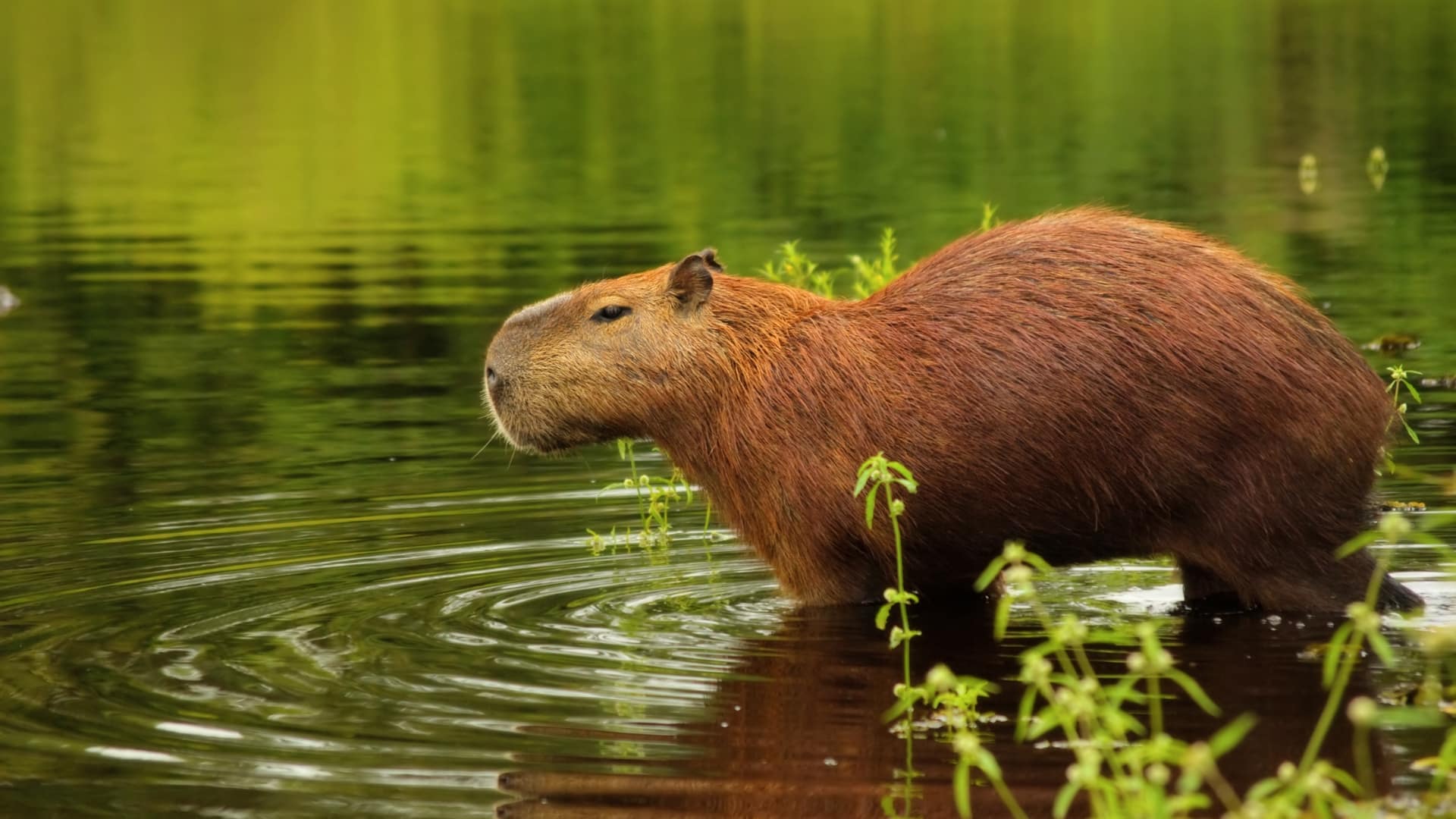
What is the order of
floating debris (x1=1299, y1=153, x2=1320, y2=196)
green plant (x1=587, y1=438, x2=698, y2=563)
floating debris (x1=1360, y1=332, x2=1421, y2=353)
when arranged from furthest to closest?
floating debris (x1=1299, y1=153, x2=1320, y2=196), floating debris (x1=1360, y1=332, x2=1421, y2=353), green plant (x1=587, y1=438, x2=698, y2=563)

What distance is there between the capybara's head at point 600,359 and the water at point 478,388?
629mm

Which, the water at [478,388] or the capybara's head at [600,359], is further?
the capybara's head at [600,359]

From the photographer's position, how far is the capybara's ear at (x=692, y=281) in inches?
298

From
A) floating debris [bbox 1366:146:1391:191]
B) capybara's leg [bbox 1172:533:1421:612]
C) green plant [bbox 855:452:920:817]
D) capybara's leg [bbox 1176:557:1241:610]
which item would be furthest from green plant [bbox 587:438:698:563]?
floating debris [bbox 1366:146:1391:191]

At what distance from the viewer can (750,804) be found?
5.39m

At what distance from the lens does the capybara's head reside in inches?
299

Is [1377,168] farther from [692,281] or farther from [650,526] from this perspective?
[692,281]

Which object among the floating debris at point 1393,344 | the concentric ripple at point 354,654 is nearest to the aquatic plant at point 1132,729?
the concentric ripple at point 354,654

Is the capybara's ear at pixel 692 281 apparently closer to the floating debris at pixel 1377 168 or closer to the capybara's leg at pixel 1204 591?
the capybara's leg at pixel 1204 591

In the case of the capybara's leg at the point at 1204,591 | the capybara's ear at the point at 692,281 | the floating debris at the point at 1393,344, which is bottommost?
the capybara's leg at the point at 1204,591

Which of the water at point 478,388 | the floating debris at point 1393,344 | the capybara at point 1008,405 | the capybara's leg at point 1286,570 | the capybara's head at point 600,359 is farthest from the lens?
the floating debris at point 1393,344

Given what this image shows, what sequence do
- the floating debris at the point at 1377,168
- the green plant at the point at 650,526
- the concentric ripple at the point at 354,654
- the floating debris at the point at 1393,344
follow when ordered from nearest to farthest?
the concentric ripple at the point at 354,654 < the green plant at the point at 650,526 < the floating debris at the point at 1393,344 < the floating debris at the point at 1377,168

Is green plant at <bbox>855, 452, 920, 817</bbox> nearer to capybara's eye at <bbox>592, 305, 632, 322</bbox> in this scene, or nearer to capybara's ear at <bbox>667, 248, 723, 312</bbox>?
capybara's ear at <bbox>667, 248, 723, 312</bbox>

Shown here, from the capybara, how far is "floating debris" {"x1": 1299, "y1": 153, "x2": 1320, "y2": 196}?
15426 millimetres
